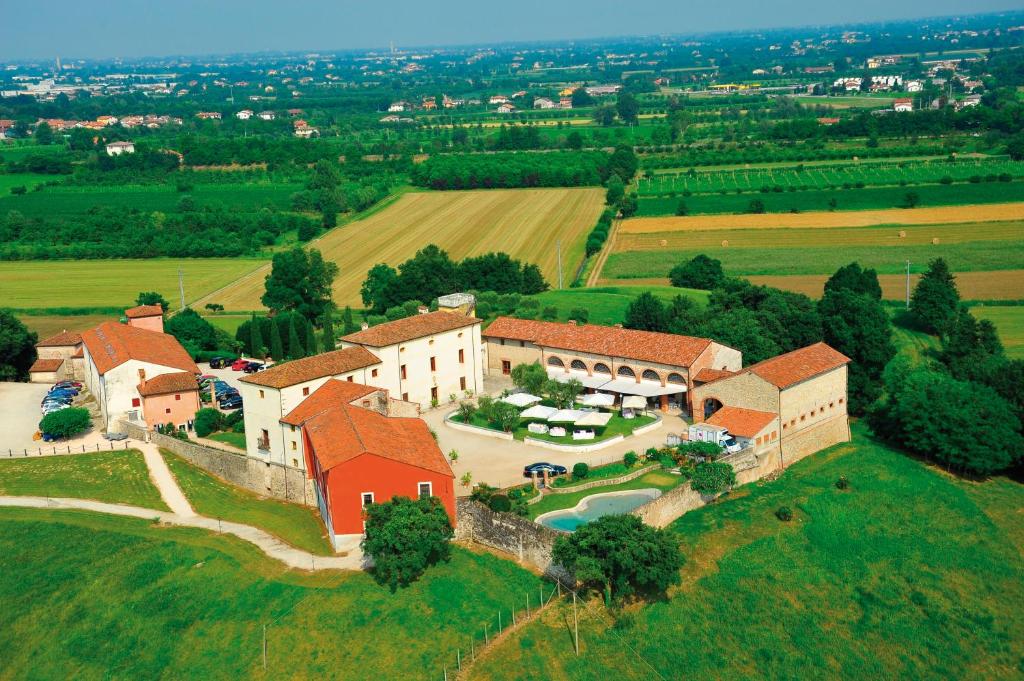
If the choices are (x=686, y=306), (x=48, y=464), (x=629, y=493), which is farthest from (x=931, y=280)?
(x=48, y=464)

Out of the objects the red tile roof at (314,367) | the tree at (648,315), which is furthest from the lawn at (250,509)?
the tree at (648,315)

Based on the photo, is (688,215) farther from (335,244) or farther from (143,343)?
(143,343)

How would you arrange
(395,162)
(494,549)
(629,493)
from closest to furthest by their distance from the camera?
(494,549) → (629,493) → (395,162)

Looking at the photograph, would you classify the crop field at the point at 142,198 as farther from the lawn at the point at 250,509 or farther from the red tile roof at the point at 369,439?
the red tile roof at the point at 369,439

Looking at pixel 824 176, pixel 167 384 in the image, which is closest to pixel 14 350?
pixel 167 384

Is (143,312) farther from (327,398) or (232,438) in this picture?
(327,398)
